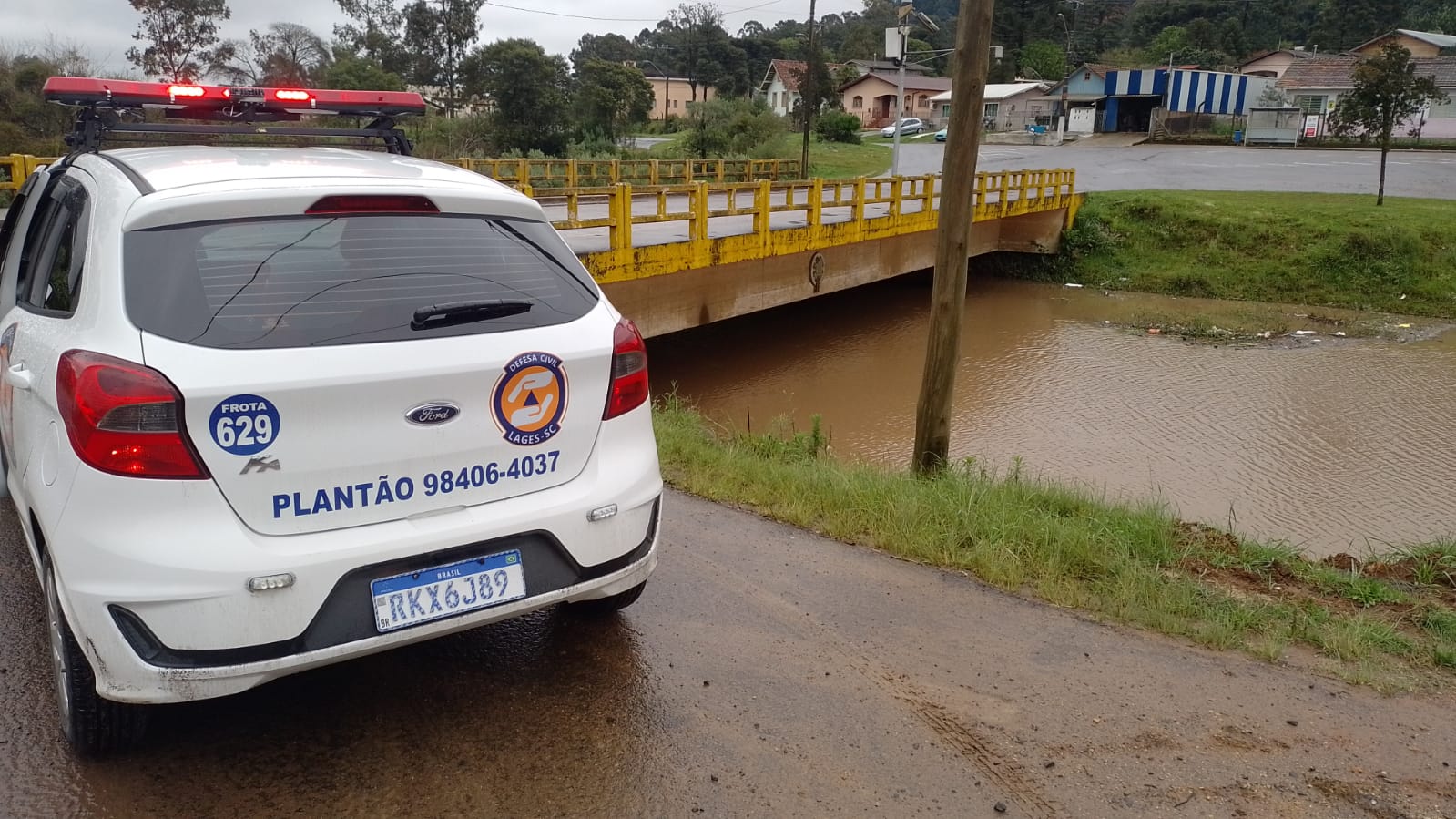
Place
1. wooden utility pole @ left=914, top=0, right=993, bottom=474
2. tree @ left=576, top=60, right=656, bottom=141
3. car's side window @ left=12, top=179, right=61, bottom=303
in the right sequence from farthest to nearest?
tree @ left=576, top=60, right=656, bottom=141, wooden utility pole @ left=914, top=0, right=993, bottom=474, car's side window @ left=12, top=179, right=61, bottom=303

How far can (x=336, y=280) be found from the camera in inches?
106

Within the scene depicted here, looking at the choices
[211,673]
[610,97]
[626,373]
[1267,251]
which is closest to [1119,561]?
[626,373]

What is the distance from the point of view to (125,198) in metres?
2.66

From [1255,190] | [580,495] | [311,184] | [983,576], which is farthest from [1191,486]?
[1255,190]

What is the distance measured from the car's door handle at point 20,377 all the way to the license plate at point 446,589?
117cm

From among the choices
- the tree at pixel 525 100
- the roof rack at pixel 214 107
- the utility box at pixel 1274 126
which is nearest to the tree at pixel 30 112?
the tree at pixel 525 100

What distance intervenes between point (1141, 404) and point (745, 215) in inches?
232

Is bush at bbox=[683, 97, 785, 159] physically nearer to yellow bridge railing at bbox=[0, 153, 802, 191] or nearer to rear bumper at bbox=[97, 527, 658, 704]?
yellow bridge railing at bbox=[0, 153, 802, 191]

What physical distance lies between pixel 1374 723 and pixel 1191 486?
6.04 metres

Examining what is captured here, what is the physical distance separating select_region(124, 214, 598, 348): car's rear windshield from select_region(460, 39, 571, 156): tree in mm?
36300

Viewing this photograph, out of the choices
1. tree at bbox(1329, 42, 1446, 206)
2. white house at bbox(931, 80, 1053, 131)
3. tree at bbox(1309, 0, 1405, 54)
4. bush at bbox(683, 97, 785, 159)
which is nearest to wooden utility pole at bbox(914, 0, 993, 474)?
tree at bbox(1329, 42, 1446, 206)

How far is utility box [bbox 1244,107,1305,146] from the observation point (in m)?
47.1

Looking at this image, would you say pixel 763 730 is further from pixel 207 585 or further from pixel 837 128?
pixel 837 128

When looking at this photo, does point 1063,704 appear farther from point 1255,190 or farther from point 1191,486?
point 1255,190
